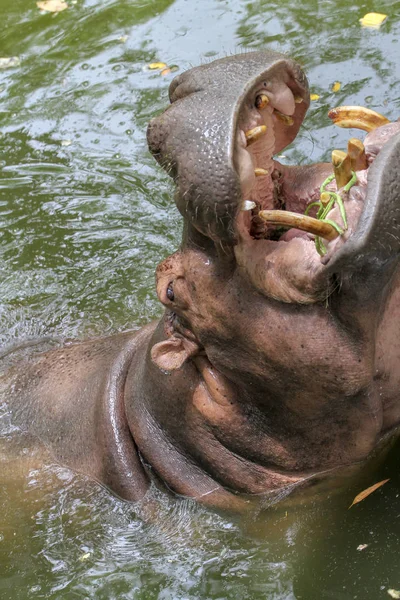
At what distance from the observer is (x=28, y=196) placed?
687cm

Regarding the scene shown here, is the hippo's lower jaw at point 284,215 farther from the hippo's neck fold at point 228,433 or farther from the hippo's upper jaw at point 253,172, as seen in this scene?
the hippo's neck fold at point 228,433

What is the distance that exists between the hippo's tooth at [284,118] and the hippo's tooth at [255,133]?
0.29m

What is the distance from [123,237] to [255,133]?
11.3 feet

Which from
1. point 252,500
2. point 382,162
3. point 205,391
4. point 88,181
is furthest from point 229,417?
point 88,181

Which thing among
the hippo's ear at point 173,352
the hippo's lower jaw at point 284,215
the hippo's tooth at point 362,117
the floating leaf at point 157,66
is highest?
the hippo's tooth at point 362,117

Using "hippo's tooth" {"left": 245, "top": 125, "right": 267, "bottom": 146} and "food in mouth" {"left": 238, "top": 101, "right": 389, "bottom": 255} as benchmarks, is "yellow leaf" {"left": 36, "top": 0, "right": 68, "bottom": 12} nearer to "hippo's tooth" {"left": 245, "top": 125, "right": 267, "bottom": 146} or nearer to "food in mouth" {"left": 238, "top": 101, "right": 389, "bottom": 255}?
"food in mouth" {"left": 238, "top": 101, "right": 389, "bottom": 255}

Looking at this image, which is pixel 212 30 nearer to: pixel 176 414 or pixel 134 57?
pixel 134 57

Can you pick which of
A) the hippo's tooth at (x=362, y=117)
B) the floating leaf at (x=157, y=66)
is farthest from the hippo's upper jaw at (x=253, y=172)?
the floating leaf at (x=157, y=66)

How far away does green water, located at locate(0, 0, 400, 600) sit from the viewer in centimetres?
409

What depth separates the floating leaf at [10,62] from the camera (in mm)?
8148

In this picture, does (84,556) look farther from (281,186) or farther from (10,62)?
(10,62)

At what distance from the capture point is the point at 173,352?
380cm

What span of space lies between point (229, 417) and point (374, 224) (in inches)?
50.7

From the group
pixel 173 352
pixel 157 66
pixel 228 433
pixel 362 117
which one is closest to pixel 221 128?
pixel 362 117
